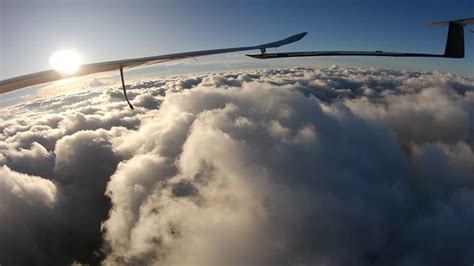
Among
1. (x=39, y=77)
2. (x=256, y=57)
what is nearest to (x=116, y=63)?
(x=39, y=77)

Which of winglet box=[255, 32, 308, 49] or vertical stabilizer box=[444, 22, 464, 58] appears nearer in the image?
winglet box=[255, 32, 308, 49]

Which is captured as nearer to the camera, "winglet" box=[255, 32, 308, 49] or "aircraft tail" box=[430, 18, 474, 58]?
"winglet" box=[255, 32, 308, 49]

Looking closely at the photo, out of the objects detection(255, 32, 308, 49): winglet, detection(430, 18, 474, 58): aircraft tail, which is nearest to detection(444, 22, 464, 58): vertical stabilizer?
detection(430, 18, 474, 58): aircraft tail

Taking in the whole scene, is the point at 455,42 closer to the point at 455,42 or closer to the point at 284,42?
the point at 455,42

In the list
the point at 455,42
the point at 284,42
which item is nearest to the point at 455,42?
the point at 455,42

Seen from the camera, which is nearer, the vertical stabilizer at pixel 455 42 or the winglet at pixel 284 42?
the winglet at pixel 284 42

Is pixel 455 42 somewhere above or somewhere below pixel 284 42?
below

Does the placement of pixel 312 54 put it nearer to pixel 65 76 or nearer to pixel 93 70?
pixel 93 70

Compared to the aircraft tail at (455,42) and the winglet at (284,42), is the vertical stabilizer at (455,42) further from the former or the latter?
the winglet at (284,42)

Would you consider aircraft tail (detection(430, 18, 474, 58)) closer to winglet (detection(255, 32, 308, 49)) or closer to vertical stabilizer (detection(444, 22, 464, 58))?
vertical stabilizer (detection(444, 22, 464, 58))

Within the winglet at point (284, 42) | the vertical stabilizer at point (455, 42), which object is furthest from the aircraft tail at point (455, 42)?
the winglet at point (284, 42)

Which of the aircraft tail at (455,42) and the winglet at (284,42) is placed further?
the aircraft tail at (455,42)
